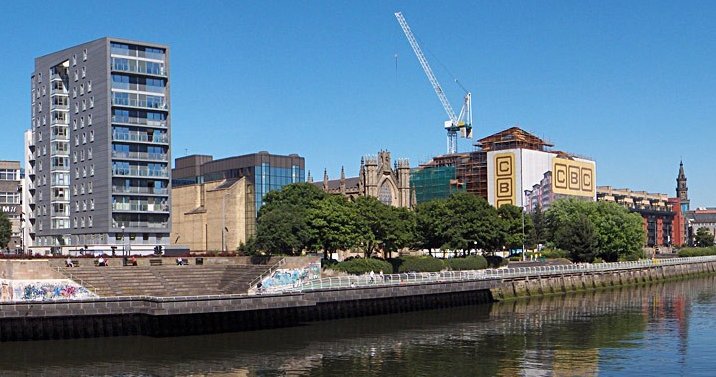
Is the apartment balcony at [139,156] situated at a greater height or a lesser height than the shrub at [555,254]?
greater

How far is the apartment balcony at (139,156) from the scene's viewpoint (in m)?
121

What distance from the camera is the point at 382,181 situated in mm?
190875

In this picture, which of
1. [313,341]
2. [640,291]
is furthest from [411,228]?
[313,341]

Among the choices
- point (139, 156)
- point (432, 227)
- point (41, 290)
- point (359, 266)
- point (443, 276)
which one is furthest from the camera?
point (432, 227)

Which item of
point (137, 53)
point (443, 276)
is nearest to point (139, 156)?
point (137, 53)

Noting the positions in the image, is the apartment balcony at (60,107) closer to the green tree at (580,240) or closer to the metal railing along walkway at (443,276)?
the metal railing along walkway at (443,276)

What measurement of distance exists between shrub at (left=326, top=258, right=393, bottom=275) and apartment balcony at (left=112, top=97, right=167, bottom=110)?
115 feet

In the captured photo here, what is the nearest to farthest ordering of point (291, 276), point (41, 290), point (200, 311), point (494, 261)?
point (200, 311) < point (41, 290) < point (291, 276) < point (494, 261)

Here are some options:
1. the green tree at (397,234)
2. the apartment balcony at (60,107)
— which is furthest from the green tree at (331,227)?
the apartment balcony at (60,107)

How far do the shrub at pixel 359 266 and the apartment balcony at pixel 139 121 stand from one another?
33.7 meters

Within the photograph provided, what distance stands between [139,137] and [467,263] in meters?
58.8

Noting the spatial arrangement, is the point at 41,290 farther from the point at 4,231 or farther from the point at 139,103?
the point at 4,231

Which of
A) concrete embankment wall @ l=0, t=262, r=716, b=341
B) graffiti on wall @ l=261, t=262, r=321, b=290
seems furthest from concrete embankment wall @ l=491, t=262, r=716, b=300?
graffiti on wall @ l=261, t=262, r=321, b=290

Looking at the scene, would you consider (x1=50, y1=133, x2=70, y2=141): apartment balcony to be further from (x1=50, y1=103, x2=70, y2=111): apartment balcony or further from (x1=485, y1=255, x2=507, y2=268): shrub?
(x1=485, y1=255, x2=507, y2=268): shrub
